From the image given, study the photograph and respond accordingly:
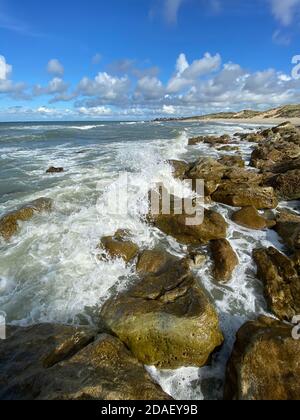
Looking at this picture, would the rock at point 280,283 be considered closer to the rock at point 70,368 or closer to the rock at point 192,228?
the rock at point 192,228

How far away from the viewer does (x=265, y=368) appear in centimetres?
370

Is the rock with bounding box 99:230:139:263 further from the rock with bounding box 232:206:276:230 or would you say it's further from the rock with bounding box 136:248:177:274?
the rock with bounding box 232:206:276:230

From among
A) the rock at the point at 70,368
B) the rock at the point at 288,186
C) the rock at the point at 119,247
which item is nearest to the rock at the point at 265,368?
the rock at the point at 70,368

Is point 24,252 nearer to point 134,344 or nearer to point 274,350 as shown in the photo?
point 134,344

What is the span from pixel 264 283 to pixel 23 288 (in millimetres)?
5062

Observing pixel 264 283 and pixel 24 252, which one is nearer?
pixel 264 283

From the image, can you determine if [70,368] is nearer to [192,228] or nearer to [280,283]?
[280,283]

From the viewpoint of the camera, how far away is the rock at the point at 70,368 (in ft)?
11.0

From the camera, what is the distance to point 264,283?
238 inches
